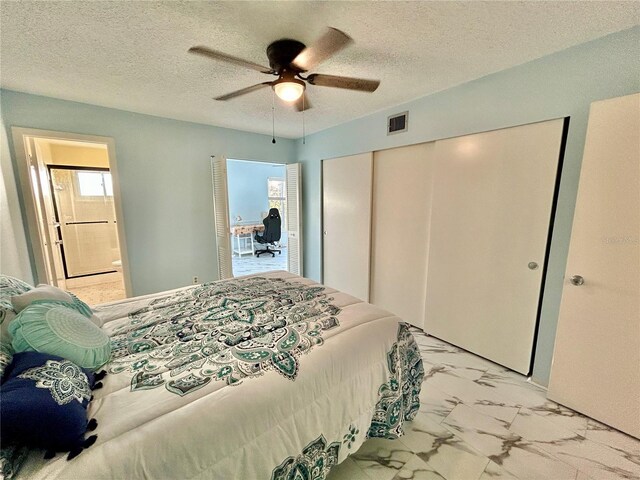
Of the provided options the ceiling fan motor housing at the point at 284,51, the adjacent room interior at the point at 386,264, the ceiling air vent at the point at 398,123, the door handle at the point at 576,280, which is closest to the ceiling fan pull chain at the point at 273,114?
the adjacent room interior at the point at 386,264

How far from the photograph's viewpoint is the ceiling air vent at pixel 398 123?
273 cm

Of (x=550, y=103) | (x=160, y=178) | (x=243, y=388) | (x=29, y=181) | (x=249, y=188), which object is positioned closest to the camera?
(x=243, y=388)

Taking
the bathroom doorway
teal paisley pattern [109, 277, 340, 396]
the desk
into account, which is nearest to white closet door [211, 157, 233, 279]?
the bathroom doorway

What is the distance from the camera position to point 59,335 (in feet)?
3.45

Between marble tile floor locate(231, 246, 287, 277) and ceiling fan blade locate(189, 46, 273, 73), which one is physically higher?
ceiling fan blade locate(189, 46, 273, 73)

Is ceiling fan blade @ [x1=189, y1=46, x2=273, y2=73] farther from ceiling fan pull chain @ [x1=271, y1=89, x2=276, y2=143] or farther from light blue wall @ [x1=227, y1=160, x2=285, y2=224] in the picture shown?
light blue wall @ [x1=227, y1=160, x2=285, y2=224]

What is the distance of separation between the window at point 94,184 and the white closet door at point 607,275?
232 inches

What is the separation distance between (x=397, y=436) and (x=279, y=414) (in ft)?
2.70

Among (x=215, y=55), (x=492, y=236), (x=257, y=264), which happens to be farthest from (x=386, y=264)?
(x=257, y=264)

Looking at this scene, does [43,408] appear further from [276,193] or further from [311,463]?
[276,193]

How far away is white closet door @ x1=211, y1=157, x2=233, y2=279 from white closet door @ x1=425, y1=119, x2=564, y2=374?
8.28ft

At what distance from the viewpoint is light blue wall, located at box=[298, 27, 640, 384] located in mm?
1576

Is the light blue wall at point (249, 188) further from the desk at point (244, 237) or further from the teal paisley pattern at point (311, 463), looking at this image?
the teal paisley pattern at point (311, 463)

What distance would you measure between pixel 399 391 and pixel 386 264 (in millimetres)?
1862
